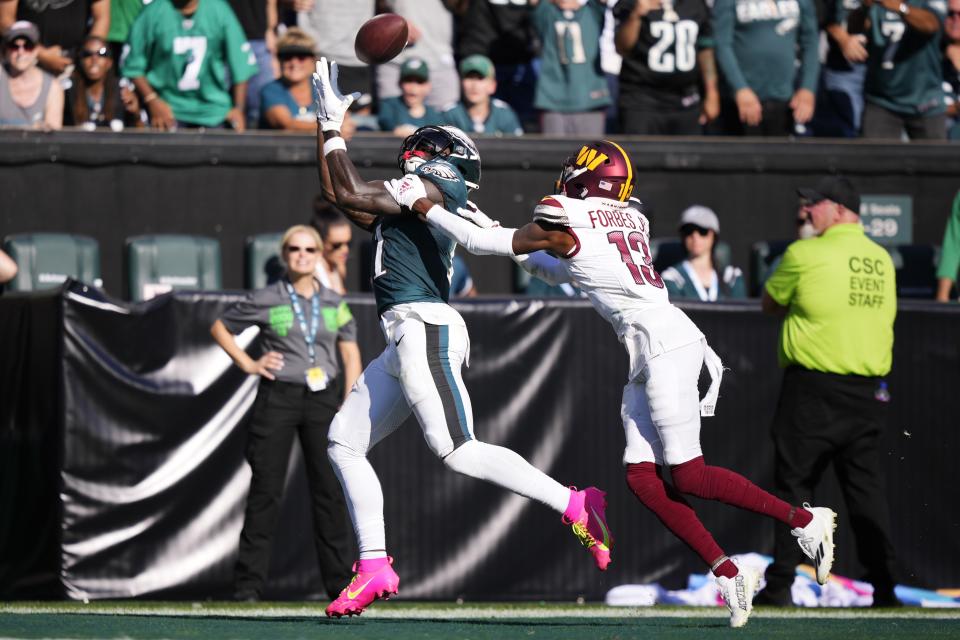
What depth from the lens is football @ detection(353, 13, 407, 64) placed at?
6.65m

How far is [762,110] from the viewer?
11.3 meters

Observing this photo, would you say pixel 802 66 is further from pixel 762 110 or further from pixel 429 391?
pixel 429 391

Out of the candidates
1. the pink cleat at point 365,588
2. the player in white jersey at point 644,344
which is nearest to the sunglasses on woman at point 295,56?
the player in white jersey at point 644,344

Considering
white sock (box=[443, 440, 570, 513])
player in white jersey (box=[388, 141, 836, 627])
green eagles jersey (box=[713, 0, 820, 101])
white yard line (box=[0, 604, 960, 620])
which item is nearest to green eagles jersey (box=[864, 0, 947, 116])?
green eagles jersey (box=[713, 0, 820, 101])

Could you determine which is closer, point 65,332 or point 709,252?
point 65,332

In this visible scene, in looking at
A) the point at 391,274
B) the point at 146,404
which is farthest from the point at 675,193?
the point at 391,274

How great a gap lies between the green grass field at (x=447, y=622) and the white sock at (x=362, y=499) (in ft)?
1.09

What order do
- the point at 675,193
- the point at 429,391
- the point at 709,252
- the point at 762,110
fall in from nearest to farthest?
the point at 429,391, the point at 709,252, the point at 675,193, the point at 762,110

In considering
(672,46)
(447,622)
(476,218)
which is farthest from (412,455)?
(672,46)

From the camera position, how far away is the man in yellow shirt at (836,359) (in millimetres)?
7715

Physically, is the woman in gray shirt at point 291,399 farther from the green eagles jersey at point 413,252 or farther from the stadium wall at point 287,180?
the green eagles jersey at point 413,252

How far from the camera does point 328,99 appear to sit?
624 centimetres

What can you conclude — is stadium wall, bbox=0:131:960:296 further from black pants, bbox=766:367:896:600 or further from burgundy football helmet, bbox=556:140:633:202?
burgundy football helmet, bbox=556:140:633:202

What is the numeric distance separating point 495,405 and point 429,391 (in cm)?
272
